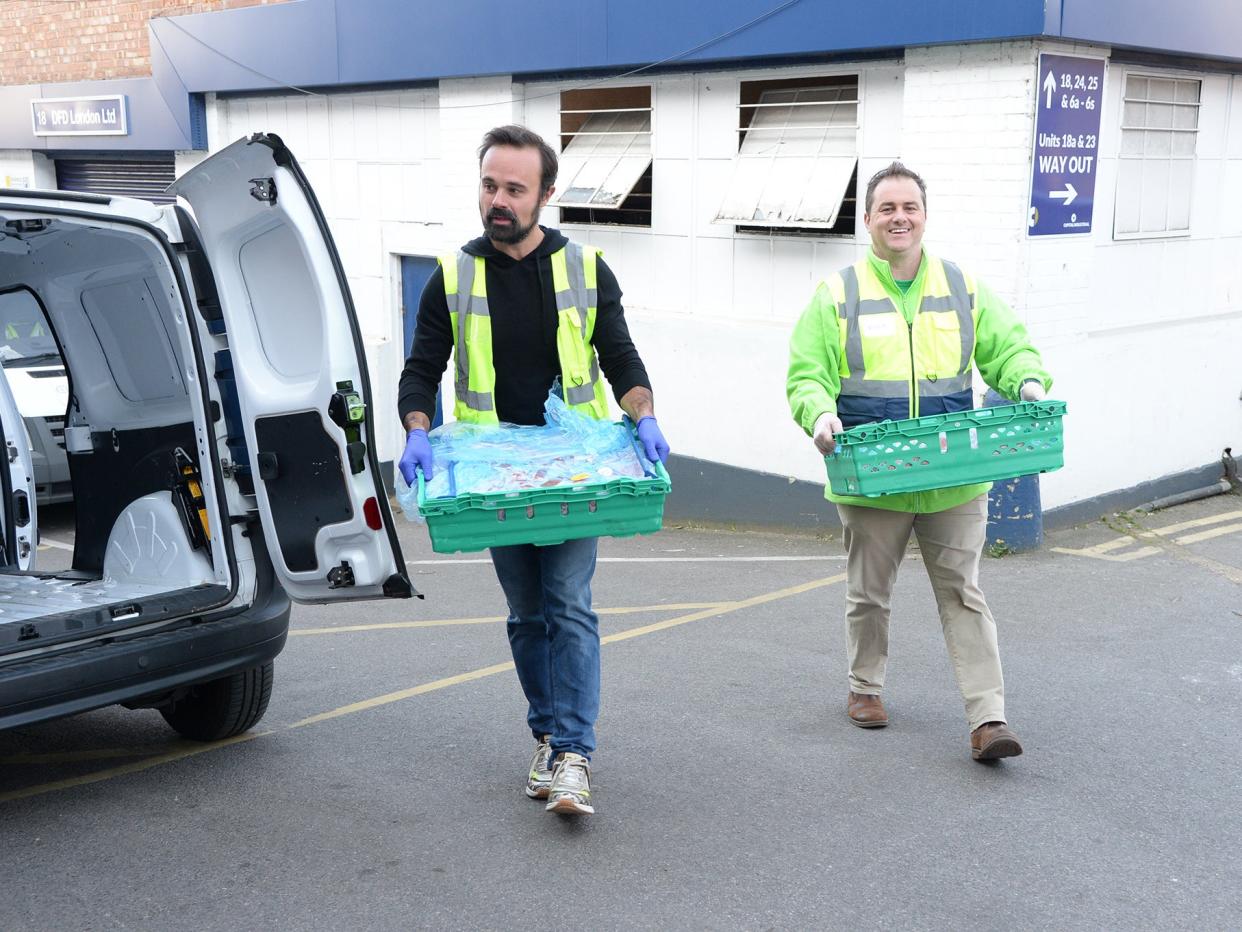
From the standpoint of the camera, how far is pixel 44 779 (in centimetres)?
472

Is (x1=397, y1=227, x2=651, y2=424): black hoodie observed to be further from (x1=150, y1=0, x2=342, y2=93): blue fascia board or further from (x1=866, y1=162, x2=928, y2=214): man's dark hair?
(x1=150, y1=0, x2=342, y2=93): blue fascia board

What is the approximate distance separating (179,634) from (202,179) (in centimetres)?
153

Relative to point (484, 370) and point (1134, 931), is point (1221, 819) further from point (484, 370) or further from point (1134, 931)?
point (484, 370)

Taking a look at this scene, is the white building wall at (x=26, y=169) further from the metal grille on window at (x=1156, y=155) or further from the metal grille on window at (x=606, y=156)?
the metal grille on window at (x=1156, y=155)

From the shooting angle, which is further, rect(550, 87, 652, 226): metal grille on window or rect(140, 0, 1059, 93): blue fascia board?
rect(550, 87, 652, 226): metal grille on window

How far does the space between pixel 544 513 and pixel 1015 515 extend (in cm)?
487

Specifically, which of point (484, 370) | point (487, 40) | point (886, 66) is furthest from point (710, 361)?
point (484, 370)

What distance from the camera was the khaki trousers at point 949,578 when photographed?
4.60 m

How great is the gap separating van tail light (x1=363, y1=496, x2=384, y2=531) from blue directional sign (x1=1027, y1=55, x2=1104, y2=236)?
15.7 feet

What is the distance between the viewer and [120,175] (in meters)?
→ 16.3

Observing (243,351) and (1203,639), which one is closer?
(243,351)

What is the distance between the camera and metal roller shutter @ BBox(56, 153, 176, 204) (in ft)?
51.3

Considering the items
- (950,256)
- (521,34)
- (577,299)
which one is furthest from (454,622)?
(521,34)

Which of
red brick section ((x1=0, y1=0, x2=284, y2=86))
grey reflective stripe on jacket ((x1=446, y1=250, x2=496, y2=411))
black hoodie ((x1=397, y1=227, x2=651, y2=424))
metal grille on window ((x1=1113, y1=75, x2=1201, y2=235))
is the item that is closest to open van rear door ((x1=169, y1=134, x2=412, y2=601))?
black hoodie ((x1=397, y1=227, x2=651, y2=424))
